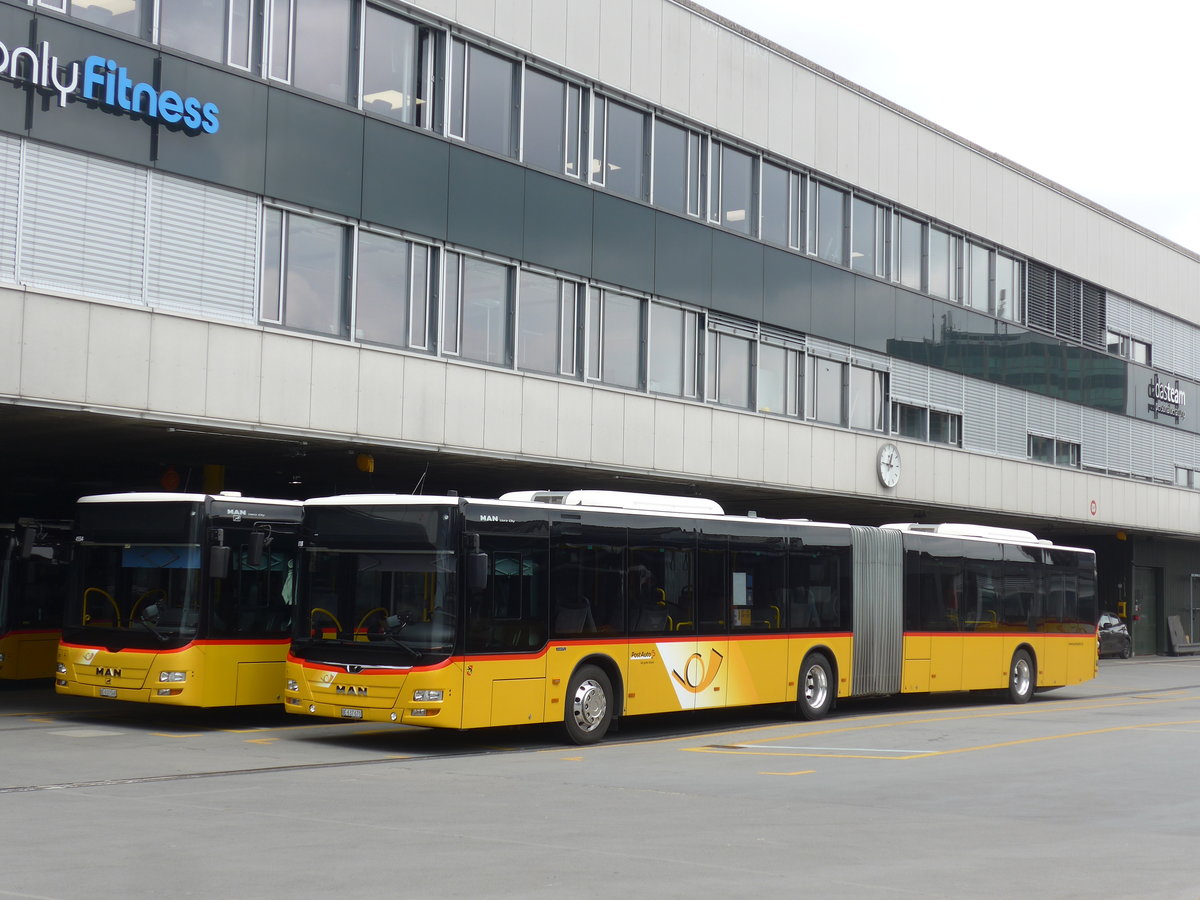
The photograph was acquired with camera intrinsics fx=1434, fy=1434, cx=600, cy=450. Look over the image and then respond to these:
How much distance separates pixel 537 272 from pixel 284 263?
5.14 m

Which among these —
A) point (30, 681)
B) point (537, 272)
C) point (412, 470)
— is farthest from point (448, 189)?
point (30, 681)

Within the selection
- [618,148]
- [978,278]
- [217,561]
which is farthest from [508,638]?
[978,278]

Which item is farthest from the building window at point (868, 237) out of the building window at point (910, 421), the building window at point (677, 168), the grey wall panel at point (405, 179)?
the grey wall panel at point (405, 179)

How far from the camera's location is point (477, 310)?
22.8 metres

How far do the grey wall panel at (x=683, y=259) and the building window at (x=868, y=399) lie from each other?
218 inches

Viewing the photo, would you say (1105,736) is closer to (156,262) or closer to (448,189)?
(448,189)

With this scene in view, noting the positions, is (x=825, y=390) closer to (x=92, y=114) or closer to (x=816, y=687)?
(x=816, y=687)

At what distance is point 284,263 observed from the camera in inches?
789

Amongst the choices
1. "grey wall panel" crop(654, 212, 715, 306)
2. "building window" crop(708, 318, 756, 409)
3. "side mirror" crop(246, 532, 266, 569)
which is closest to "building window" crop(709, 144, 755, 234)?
"grey wall panel" crop(654, 212, 715, 306)

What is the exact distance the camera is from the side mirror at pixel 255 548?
16.8m

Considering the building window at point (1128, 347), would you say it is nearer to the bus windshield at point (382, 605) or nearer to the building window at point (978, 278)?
the building window at point (978, 278)

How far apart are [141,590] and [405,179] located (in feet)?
25.4

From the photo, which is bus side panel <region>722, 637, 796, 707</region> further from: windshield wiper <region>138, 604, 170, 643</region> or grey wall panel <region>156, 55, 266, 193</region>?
grey wall panel <region>156, 55, 266, 193</region>

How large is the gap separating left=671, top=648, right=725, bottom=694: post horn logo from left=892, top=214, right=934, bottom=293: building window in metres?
16.4
